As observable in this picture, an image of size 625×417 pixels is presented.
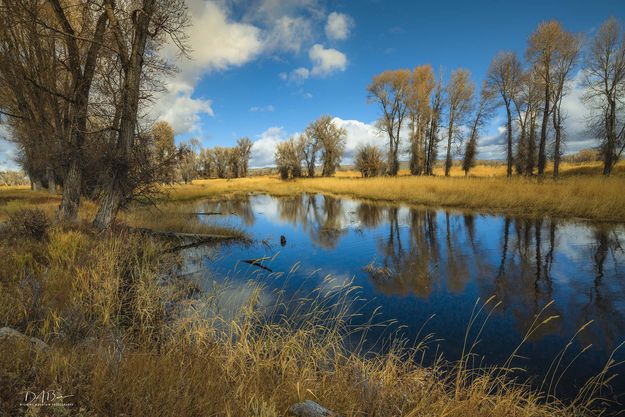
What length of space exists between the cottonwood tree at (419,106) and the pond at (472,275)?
25071 mm

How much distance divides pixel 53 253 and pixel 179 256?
10.0ft

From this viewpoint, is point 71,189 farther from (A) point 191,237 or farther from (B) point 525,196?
(B) point 525,196

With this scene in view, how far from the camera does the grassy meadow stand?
2.00m

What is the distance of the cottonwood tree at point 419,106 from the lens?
110ft

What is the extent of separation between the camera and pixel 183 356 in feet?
9.22

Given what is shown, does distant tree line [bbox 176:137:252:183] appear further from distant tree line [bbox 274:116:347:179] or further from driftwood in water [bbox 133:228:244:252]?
driftwood in water [bbox 133:228:244:252]

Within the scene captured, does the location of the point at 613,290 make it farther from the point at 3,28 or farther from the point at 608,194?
the point at 3,28

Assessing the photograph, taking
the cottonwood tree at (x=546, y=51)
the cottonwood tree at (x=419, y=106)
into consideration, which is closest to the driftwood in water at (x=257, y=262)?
the cottonwood tree at (x=546, y=51)

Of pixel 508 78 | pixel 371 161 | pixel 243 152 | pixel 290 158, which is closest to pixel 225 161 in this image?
pixel 243 152

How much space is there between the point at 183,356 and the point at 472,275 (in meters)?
6.45

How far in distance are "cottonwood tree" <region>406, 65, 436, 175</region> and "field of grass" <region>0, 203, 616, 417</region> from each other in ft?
112

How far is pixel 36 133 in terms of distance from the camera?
36.6ft

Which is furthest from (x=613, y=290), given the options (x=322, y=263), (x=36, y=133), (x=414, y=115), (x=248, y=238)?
(x=414, y=115)
